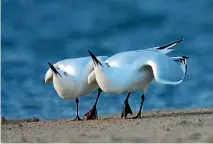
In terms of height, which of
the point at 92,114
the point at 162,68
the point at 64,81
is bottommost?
the point at 92,114

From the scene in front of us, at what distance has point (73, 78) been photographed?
454 inches

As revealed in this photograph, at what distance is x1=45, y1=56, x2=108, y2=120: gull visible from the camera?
11547mm

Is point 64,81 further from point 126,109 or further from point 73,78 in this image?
point 126,109

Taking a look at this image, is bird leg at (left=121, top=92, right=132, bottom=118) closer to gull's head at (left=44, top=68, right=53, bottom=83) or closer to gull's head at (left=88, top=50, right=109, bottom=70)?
gull's head at (left=88, top=50, right=109, bottom=70)

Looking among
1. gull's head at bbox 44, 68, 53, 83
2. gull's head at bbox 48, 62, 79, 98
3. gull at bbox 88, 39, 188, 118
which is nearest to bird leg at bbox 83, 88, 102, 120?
gull's head at bbox 48, 62, 79, 98

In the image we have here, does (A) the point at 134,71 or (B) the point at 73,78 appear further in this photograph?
(B) the point at 73,78

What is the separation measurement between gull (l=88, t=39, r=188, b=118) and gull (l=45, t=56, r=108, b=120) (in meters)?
1.04

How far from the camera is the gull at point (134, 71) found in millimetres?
9750

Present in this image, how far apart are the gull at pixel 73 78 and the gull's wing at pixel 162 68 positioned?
1770 millimetres

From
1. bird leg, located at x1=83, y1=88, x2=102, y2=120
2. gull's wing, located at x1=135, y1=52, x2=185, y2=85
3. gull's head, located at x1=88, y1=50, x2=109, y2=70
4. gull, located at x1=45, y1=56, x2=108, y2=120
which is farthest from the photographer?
bird leg, located at x1=83, y1=88, x2=102, y2=120

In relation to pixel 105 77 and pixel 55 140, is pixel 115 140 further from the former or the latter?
pixel 105 77

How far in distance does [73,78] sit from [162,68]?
2.57 m

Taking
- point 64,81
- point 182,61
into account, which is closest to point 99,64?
point 64,81

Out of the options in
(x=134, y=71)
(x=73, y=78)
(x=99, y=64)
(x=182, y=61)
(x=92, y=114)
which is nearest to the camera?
(x=134, y=71)
